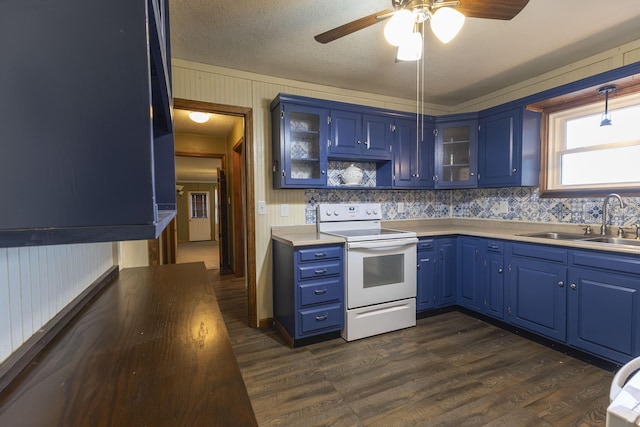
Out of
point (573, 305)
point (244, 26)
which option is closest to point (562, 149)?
point (573, 305)

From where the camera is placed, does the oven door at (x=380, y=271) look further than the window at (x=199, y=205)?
No

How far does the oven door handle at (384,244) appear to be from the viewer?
2475mm

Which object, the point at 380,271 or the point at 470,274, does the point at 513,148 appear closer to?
the point at 470,274

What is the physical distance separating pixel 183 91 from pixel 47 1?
241cm

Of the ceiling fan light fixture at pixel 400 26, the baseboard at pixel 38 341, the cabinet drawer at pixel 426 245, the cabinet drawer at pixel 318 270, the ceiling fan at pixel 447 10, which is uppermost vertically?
the ceiling fan at pixel 447 10

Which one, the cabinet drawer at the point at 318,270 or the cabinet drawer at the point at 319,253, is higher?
the cabinet drawer at the point at 319,253

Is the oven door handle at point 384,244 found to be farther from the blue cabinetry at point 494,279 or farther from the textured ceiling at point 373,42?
the textured ceiling at point 373,42

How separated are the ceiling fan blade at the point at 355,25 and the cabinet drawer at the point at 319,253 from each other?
1.48m

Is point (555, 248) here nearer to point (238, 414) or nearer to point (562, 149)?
point (562, 149)

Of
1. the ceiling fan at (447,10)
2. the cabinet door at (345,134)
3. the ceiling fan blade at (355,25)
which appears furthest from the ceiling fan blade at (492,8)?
the cabinet door at (345,134)

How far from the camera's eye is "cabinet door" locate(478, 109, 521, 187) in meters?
2.81

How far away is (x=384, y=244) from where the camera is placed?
2.58 metres

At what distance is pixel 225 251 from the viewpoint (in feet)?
16.8

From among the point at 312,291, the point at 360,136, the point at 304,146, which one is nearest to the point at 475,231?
the point at 360,136
